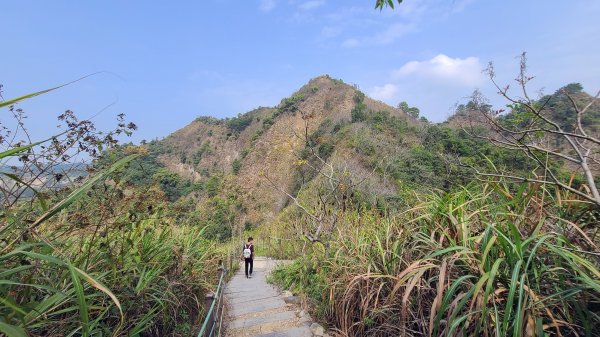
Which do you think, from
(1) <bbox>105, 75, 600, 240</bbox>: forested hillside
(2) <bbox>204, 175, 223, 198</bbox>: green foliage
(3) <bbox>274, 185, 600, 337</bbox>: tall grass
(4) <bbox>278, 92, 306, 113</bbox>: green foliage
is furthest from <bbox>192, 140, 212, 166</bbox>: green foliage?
(3) <bbox>274, 185, 600, 337</bbox>: tall grass

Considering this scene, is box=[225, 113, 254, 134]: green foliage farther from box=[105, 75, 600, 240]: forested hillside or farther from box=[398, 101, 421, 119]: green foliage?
box=[398, 101, 421, 119]: green foliage

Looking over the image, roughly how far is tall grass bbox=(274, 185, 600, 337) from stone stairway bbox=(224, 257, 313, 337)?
0.48m

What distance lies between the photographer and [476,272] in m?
2.59

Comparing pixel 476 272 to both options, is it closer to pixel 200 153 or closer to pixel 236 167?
pixel 236 167

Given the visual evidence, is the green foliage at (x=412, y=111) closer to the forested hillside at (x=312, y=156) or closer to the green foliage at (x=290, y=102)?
the forested hillside at (x=312, y=156)

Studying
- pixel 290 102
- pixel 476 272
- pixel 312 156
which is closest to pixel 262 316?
pixel 476 272

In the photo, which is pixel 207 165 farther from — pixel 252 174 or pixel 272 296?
pixel 272 296

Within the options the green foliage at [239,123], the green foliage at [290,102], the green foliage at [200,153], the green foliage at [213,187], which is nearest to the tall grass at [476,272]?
the green foliage at [213,187]

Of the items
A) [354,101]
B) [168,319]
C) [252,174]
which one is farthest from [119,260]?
[354,101]

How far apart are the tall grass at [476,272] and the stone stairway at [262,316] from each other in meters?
0.48

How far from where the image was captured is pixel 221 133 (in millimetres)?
66938

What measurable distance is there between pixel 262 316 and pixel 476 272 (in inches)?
155

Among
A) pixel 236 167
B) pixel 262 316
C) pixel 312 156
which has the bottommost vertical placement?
pixel 262 316

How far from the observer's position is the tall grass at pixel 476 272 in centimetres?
215
